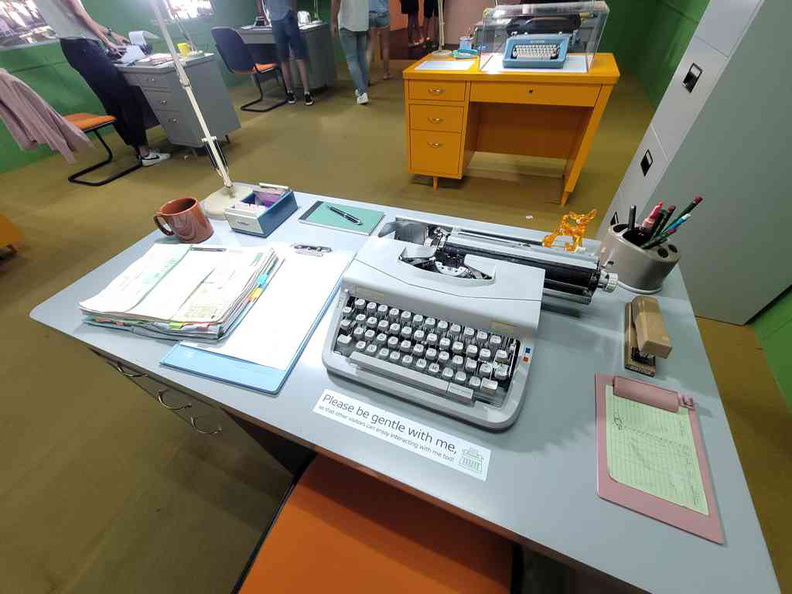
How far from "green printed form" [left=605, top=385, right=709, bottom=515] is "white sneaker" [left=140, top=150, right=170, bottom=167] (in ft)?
13.0

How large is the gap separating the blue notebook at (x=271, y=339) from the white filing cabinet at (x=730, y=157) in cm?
139

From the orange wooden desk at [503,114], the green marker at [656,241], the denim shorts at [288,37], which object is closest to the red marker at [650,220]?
the green marker at [656,241]

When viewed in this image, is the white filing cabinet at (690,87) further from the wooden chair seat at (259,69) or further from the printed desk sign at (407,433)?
the wooden chair seat at (259,69)

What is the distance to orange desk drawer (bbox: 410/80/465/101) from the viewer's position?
1.98 m

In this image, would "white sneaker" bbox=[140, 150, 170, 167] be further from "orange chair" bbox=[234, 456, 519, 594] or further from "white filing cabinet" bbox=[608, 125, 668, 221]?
"white filing cabinet" bbox=[608, 125, 668, 221]

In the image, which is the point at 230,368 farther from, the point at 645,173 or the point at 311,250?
the point at 645,173

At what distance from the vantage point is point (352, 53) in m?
3.55

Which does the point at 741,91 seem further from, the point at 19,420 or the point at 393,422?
the point at 19,420

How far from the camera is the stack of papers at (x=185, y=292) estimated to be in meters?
0.69

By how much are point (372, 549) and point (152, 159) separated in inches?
149

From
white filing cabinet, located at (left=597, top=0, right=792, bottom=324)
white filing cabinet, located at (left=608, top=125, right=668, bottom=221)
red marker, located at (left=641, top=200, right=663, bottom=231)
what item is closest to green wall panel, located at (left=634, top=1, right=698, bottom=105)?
white filing cabinet, located at (left=608, top=125, right=668, bottom=221)

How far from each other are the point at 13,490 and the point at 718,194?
2808 millimetres

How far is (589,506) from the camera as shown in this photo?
454mm

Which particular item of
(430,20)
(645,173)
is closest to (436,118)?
(645,173)
